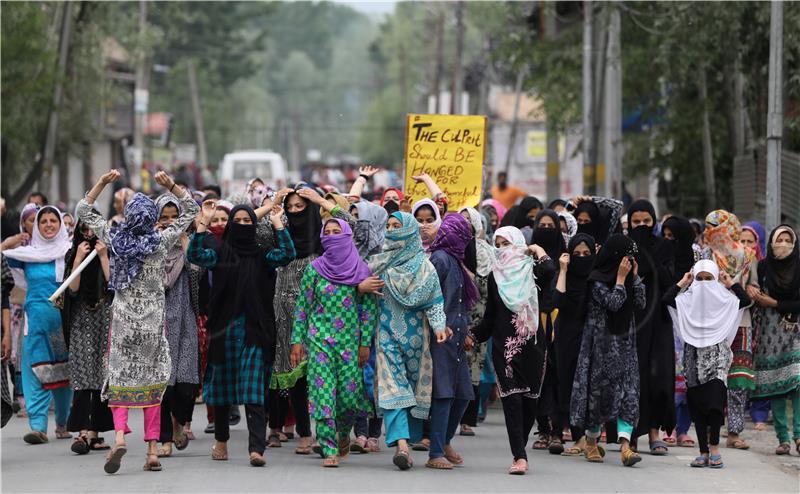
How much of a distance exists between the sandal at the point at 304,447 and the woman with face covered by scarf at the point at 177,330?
86 cm

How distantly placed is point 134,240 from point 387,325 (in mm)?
1774

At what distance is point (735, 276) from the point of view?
10.9 meters

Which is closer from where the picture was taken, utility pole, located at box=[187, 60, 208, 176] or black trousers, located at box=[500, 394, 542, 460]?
black trousers, located at box=[500, 394, 542, 460]

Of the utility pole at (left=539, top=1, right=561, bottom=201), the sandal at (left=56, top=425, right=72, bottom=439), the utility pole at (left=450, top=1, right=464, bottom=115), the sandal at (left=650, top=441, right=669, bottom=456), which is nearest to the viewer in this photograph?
the sandal at (left=650, top=441, right=669, bottom=456)

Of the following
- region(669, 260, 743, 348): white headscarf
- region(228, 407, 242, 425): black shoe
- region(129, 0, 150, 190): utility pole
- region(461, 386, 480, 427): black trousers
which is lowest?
region(228, 407, 242, 425): black shoe

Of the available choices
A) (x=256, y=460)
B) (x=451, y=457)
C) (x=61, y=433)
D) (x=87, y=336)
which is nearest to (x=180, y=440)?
(x=87, y=336)

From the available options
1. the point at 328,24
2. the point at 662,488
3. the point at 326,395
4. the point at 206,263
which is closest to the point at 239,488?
the point at 326,395

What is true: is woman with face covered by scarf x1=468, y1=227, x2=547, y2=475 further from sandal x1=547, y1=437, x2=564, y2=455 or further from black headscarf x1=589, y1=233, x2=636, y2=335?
sandal x1=547, y1=437, x2=564, y2=455

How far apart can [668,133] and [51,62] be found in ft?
35.4

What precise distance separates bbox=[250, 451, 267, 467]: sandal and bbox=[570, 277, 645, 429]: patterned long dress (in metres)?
2.22

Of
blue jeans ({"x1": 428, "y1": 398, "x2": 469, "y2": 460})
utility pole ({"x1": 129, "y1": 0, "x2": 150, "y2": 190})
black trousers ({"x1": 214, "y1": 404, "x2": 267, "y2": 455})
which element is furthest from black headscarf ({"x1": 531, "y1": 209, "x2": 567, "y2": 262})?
utility pole ({"x1": 129, "y1": 0, "x2": 150, "y2": 190})

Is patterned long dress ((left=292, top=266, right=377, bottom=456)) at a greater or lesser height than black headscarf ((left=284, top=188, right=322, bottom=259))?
lesser

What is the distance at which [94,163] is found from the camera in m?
53.3

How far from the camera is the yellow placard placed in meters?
14.1
